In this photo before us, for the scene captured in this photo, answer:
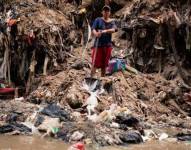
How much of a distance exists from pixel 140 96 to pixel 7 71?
316 cm

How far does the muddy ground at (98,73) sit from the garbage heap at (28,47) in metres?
0.02

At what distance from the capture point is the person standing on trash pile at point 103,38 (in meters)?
9.26

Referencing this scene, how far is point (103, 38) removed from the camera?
31.6ft


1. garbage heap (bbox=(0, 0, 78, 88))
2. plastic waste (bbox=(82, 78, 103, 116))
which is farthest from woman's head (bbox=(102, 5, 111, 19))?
garbage heap (bbox=(0, 0, 78, 88))

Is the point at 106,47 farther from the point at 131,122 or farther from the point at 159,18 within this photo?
the point at 159,18

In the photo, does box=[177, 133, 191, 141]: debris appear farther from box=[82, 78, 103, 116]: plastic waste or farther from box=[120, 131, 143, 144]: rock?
box=[82, 78, 103, 116]: plastic waste

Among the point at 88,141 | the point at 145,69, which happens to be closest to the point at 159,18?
the point at 145,69

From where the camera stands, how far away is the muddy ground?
347 inches

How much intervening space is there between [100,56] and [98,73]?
5.00 ft

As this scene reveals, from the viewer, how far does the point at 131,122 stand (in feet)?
28.3

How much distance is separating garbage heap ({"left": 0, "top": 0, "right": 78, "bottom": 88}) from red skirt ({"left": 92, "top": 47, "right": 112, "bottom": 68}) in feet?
7.07

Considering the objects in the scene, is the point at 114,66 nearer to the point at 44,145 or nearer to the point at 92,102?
the point at 92,102

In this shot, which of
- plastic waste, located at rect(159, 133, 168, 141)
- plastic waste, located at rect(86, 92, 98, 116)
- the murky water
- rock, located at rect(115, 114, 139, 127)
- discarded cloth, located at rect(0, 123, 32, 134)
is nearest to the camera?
the murky water

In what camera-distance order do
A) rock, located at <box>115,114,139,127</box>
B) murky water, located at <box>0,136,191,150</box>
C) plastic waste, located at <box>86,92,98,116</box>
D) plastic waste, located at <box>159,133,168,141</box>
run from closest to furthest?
1. murky water, located at <box>0,136,191,150</box>
2. plastic waste, located at <box>159,133,168,141</box>
3. rock, located at <box>115,114,139,127</box>
4. plastic waste, located at <box>86,92,98,116</box>
